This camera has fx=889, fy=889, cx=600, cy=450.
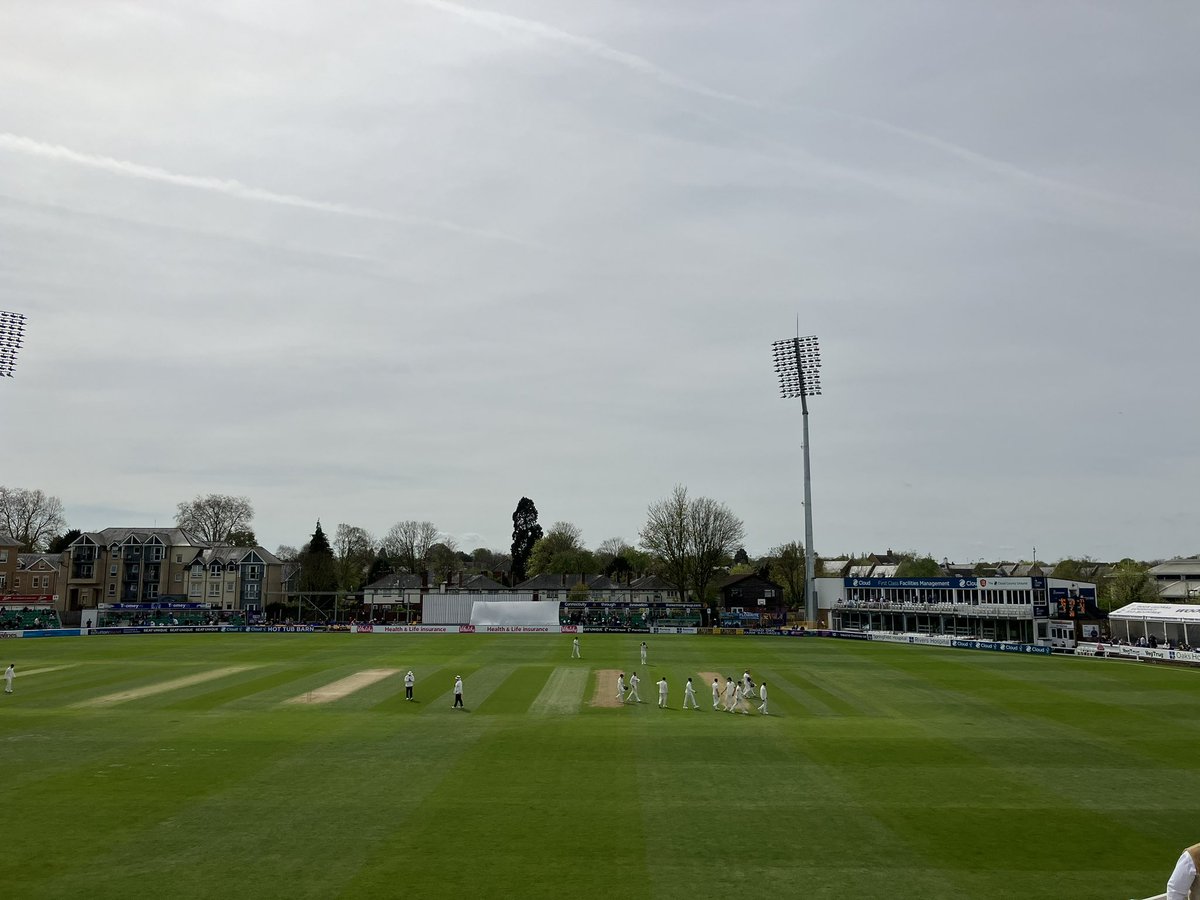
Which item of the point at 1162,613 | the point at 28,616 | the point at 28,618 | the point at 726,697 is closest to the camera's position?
the point at 726,697

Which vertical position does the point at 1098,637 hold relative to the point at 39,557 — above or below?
below

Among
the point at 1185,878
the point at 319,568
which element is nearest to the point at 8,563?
the point at 319,568

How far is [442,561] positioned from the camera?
15925cm

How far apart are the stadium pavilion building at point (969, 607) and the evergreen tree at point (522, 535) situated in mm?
65072

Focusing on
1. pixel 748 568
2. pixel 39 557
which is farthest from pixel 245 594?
pixel 748 568

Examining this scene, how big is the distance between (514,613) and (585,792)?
68737mm

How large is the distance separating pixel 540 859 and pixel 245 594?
364 feet

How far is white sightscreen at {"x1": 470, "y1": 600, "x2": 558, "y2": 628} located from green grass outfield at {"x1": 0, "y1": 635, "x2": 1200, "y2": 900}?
4478 cm

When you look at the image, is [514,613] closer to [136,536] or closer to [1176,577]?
[136,536]

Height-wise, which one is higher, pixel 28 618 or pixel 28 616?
pixel 28 616

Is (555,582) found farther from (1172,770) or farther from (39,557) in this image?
(1172,770)

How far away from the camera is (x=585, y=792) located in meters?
22.2

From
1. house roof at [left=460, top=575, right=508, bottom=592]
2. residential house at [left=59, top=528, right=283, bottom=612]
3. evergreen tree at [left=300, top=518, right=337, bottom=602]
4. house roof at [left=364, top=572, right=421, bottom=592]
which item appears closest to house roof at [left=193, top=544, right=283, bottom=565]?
residential house at [left=59, top=528, right=283, bottom=612]

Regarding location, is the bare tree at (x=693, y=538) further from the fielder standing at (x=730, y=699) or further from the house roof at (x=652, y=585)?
the fielder standing at (x=730, y=699)
